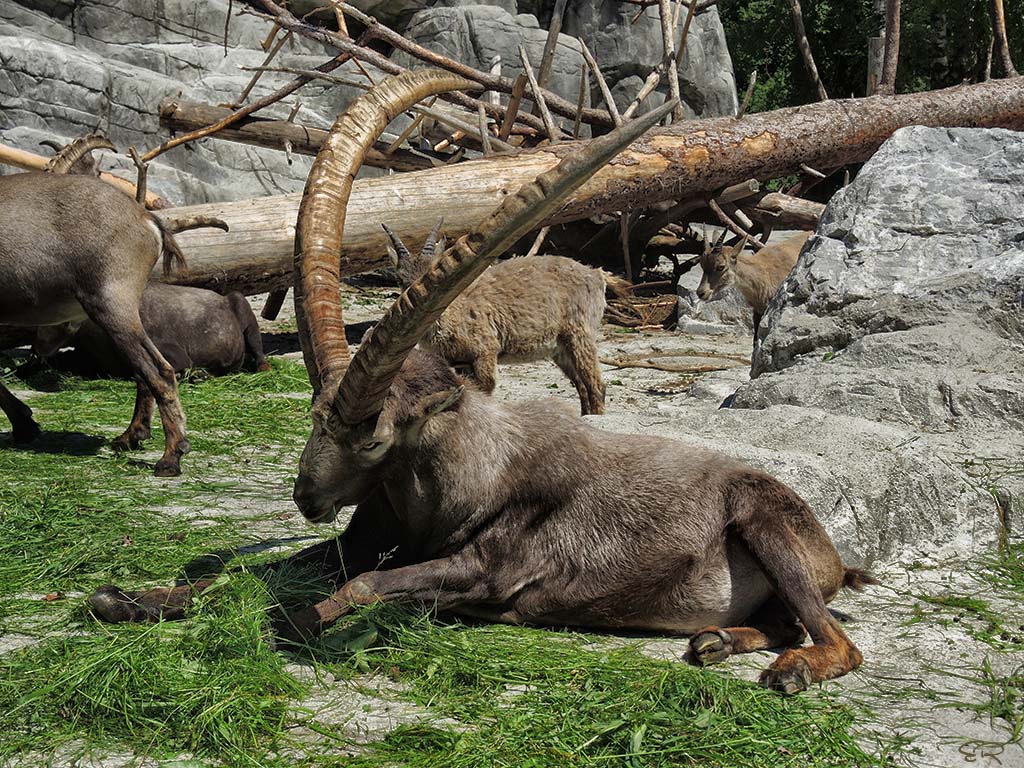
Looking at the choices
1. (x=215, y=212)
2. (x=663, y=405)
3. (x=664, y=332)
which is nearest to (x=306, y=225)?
(x=663, y=405)

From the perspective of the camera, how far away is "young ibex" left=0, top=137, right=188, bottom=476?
692 centimetres

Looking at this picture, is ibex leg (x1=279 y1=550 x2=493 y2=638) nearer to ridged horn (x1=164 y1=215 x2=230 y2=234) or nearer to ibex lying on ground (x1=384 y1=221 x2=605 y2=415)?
ibex lying on ground (x1=384 y1=221 x2=605 y2=415)

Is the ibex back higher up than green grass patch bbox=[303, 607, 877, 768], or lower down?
higher up

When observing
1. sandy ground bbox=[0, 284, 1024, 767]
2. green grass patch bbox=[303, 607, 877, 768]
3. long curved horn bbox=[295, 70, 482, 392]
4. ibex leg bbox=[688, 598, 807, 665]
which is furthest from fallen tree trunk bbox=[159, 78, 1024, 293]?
green grass patch bbox=[303, 607, 877, 768]

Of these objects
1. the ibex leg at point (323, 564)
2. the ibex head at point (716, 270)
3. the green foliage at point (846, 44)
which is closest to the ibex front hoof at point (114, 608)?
the ibex leg at point (323, 564)

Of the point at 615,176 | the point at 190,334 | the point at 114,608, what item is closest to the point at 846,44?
the point at 615,176

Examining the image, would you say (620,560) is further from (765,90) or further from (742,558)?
(765,90)

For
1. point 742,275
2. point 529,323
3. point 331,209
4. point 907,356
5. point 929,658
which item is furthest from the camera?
point 742,275

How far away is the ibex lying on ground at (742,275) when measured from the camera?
13.6 meters

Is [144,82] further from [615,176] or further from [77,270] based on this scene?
[77,270]

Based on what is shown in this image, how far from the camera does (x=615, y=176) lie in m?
10.8

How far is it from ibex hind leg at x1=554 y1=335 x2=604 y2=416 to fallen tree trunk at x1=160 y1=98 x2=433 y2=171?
434 cm

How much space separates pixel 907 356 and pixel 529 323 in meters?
3.34

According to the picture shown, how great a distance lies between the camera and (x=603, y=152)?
2.83 meters
